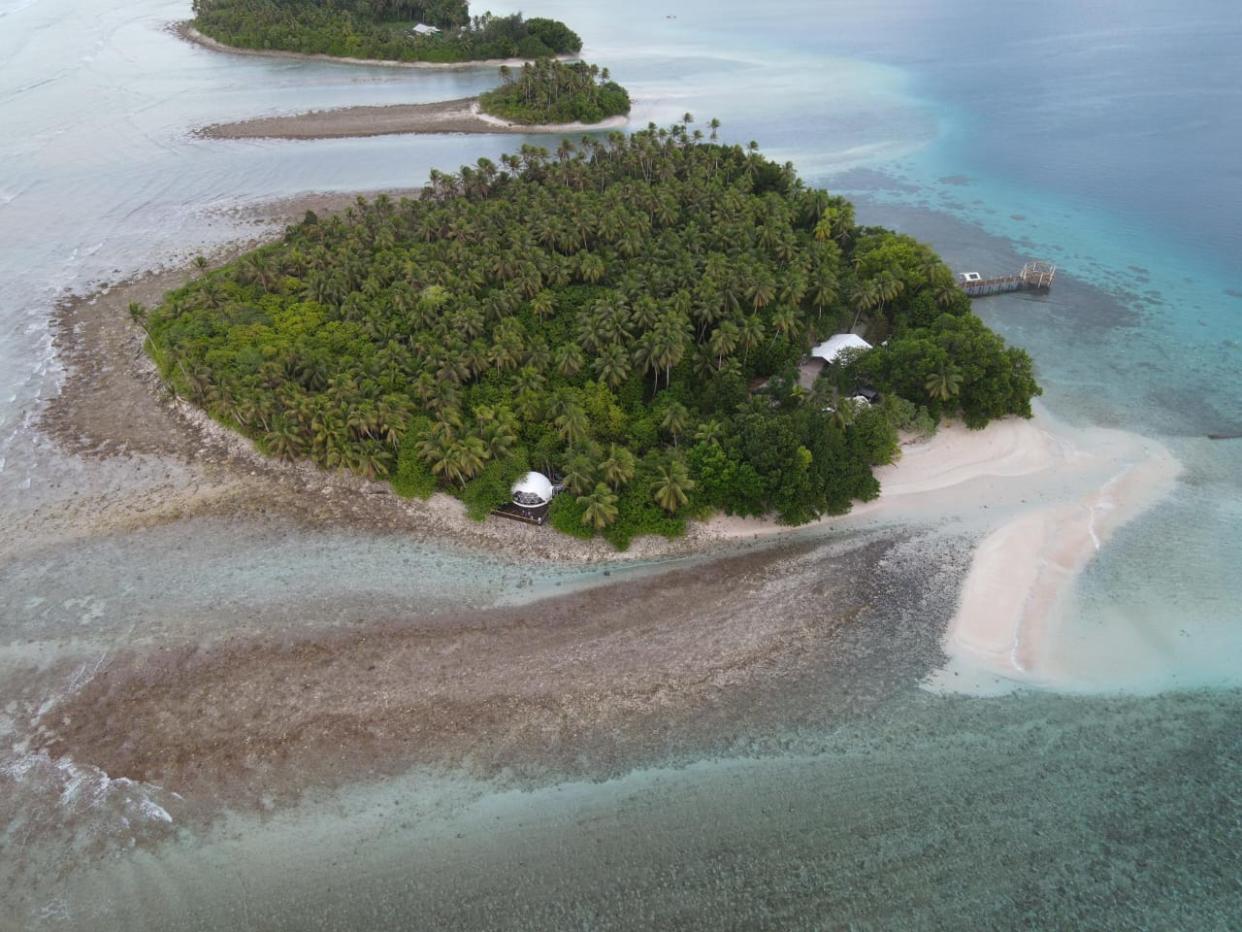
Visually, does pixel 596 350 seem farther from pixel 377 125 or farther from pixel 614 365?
pixel 377 125

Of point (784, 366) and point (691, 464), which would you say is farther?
point (784, 366)

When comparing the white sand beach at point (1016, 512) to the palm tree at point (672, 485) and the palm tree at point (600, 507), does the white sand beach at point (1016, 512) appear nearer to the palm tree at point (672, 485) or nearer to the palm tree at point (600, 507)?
the palm tree at point (672, 485)

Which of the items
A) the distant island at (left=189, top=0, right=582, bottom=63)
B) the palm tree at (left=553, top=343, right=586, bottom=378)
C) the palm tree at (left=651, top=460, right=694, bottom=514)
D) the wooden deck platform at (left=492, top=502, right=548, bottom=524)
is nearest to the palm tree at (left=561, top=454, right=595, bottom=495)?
the wooden deck platform at (left=492, top=502, right=548, bottom=524)

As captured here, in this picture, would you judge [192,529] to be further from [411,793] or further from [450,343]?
[411,793]

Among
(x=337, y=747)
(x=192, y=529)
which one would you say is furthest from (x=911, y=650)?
(x=192, y=529)

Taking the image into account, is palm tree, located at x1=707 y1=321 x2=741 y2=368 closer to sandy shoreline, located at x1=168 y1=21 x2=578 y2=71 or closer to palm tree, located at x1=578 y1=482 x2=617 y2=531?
palm tree, located at x1=578 y1=482 x2=617 y2=531

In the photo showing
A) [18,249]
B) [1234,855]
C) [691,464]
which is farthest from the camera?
[18,249]
